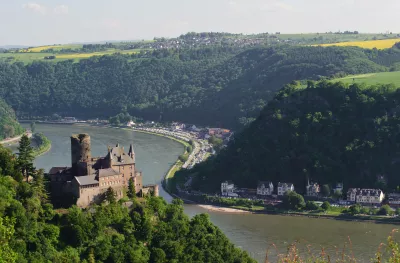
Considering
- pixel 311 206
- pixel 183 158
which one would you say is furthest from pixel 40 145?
pixel 311 206

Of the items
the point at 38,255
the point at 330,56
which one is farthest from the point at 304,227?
the point at 330,56

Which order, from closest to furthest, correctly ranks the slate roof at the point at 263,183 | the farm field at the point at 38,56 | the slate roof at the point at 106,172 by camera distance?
1. the slate roof at the point at 106,172
2. the slate roof at the point at 263,183
3. the farm field at the point at 38,56

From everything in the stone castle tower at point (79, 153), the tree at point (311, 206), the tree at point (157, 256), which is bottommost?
the tree at point (311, 206)

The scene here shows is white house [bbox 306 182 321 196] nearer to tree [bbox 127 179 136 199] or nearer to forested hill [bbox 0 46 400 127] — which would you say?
tree [bbox 127 179 136 199]

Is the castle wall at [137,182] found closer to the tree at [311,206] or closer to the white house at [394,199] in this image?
the tree at [311,206]

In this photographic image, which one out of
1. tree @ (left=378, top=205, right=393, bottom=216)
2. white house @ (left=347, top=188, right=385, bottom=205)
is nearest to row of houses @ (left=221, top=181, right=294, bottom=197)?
white house @ (left=347, top=188, right=385, bottom=205)

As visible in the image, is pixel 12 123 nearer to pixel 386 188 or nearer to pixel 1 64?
pixel 1 64

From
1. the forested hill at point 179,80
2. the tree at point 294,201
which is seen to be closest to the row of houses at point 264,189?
the tree at point 294,201
